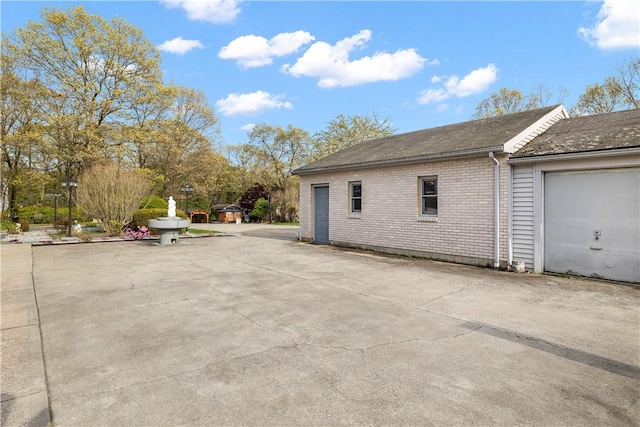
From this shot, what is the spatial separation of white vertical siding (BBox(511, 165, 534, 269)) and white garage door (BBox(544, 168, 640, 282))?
303 mm

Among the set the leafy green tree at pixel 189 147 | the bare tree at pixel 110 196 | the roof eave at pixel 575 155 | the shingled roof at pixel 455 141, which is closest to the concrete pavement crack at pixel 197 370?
the roof eave at pixel 575 155

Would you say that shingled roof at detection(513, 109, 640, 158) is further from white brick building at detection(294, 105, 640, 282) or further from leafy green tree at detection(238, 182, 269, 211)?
leafy green tree at detection(238, 182, 269, 211)

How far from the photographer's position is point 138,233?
53.4ft

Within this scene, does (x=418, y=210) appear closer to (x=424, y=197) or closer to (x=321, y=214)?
(x=424, y=197)

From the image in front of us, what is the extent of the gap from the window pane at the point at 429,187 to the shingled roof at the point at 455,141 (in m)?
0.73

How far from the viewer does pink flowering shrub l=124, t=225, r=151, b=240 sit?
15.7 m

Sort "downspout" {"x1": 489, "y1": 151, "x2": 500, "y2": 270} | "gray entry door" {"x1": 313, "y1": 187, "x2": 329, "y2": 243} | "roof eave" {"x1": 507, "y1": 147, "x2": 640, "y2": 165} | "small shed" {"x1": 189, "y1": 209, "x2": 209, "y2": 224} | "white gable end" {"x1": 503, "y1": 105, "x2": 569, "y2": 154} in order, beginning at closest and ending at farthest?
"roof eave" {"x1": 507, "y1": 147, "x2": 640, "y2": 165}
"white gable end" {"x1": 503, "y1": 105, "x2": 569, "y2": 154}
"downspout" {"x1": 489, "y1": 151, "x2": 500, "y2": 270}
"gray entry door" {"x1": 313, "y1": 187, "x2": 329, "y2": 243}
"small shed" {"x1": 189, "y1": 209, "x2": 209, "y2": 224}

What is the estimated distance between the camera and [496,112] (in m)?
28.2

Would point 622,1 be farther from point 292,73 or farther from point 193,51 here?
point 292,73

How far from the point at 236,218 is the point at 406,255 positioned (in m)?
28.8

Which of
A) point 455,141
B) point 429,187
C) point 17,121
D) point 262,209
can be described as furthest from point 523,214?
point 17,121

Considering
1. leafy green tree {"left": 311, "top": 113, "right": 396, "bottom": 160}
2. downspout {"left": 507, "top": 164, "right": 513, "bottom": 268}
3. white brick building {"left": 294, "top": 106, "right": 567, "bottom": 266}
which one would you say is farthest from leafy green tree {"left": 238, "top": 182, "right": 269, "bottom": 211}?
downspout {"left": 507, "top": 164, "right": 513, "bottom": 268}

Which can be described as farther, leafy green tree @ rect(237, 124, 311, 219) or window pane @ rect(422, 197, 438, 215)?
leafy green tree @ rect(237, 124, 311, 219)

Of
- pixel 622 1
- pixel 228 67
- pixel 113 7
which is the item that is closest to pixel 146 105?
pixel 113 7
